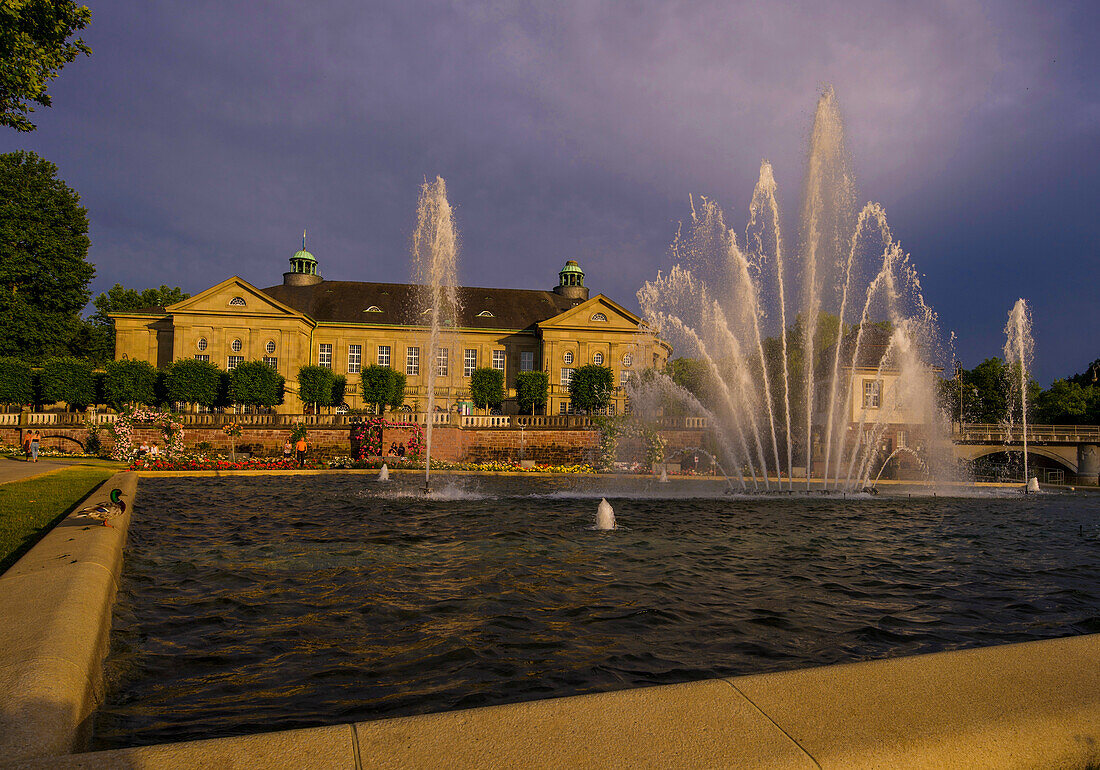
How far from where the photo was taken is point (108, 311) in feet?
219

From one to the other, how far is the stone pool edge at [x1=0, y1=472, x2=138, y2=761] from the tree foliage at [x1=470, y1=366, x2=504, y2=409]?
151ft

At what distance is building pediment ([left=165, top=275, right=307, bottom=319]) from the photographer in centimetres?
5475

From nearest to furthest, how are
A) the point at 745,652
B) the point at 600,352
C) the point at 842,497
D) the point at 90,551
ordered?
the point at 745,652 < the point at 90,551 < the point at 842,497 < the point at 600,352

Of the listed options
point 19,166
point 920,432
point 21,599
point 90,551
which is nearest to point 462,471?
point 90,551

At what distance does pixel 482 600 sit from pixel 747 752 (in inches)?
199

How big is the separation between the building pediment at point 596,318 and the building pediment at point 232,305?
74.1 ft

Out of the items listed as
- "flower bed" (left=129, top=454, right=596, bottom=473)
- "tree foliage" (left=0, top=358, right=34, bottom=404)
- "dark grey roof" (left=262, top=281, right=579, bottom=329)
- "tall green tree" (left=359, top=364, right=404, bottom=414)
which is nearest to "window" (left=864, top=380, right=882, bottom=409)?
"flower bed" (left=129, top=454, right=596, bottom=473)

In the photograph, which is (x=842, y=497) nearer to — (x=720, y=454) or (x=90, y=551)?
(x=720, y=454)

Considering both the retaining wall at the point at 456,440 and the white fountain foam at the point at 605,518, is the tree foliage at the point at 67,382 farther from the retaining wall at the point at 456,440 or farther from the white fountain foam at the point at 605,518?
the white fountain foam at the point at 605,518

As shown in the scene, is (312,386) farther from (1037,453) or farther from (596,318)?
(1037,453)

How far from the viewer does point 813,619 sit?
21.9 feet

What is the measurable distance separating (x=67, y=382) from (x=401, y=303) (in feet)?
89.6

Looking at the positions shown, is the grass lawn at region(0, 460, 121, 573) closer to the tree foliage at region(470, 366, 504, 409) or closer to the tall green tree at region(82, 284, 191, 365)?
the tree foliage at region(470, 366, 504, 409)

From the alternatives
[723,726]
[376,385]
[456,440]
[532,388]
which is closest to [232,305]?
[376,385]
